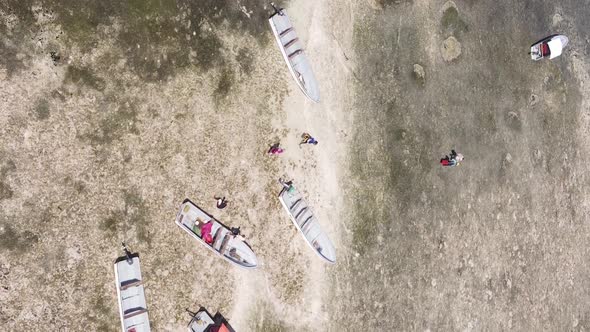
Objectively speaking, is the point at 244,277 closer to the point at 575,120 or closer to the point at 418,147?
the point at 418,147

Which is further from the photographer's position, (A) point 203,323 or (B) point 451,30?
(B) point 451,30

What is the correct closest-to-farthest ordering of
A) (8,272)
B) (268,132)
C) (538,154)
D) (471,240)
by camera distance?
(8,272)
(268,132)
(471,240)
(538,154)

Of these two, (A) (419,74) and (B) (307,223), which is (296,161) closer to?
(B) (307,223)

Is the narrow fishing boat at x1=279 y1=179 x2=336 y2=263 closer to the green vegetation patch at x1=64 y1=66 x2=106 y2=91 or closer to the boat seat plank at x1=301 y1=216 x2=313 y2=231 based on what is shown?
the boat seat plank at x1=301 y1=216 x2=313 y2=231

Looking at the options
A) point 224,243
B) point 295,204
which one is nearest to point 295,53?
point 295,204

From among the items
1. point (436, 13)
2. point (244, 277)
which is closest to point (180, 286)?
point (244, 277)
